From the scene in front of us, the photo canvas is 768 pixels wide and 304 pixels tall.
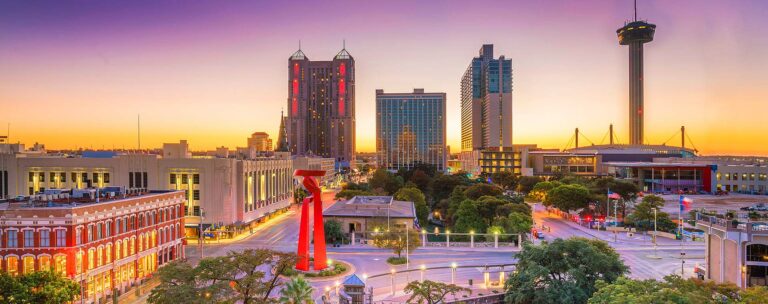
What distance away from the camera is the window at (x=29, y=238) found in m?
39.8

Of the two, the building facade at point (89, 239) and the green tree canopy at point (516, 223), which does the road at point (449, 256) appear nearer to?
the green tree canopy at point (516, 223)

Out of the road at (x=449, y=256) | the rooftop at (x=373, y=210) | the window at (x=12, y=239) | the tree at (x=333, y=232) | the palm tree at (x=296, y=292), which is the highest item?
the window at (x=12, y=239)

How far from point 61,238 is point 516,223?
2039 inches

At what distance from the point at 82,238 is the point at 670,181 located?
154748mm

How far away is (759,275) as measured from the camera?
36656mm

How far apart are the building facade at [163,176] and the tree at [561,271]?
2052 inches

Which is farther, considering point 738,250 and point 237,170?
point 237,170

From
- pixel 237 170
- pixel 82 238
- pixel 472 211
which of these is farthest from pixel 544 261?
pixel 237 170

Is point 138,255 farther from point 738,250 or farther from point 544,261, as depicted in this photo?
point 738,250

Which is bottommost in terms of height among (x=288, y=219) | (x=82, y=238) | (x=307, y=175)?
(x=288, y=219)

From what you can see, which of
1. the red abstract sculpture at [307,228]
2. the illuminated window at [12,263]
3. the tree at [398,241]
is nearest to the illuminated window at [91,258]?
the illuminated window at [12,263]

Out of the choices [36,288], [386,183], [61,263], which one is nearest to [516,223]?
[61,263]

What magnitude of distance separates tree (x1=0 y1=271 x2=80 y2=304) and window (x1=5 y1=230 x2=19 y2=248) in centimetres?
771

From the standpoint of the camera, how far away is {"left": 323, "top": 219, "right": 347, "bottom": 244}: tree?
6650 centimetres
